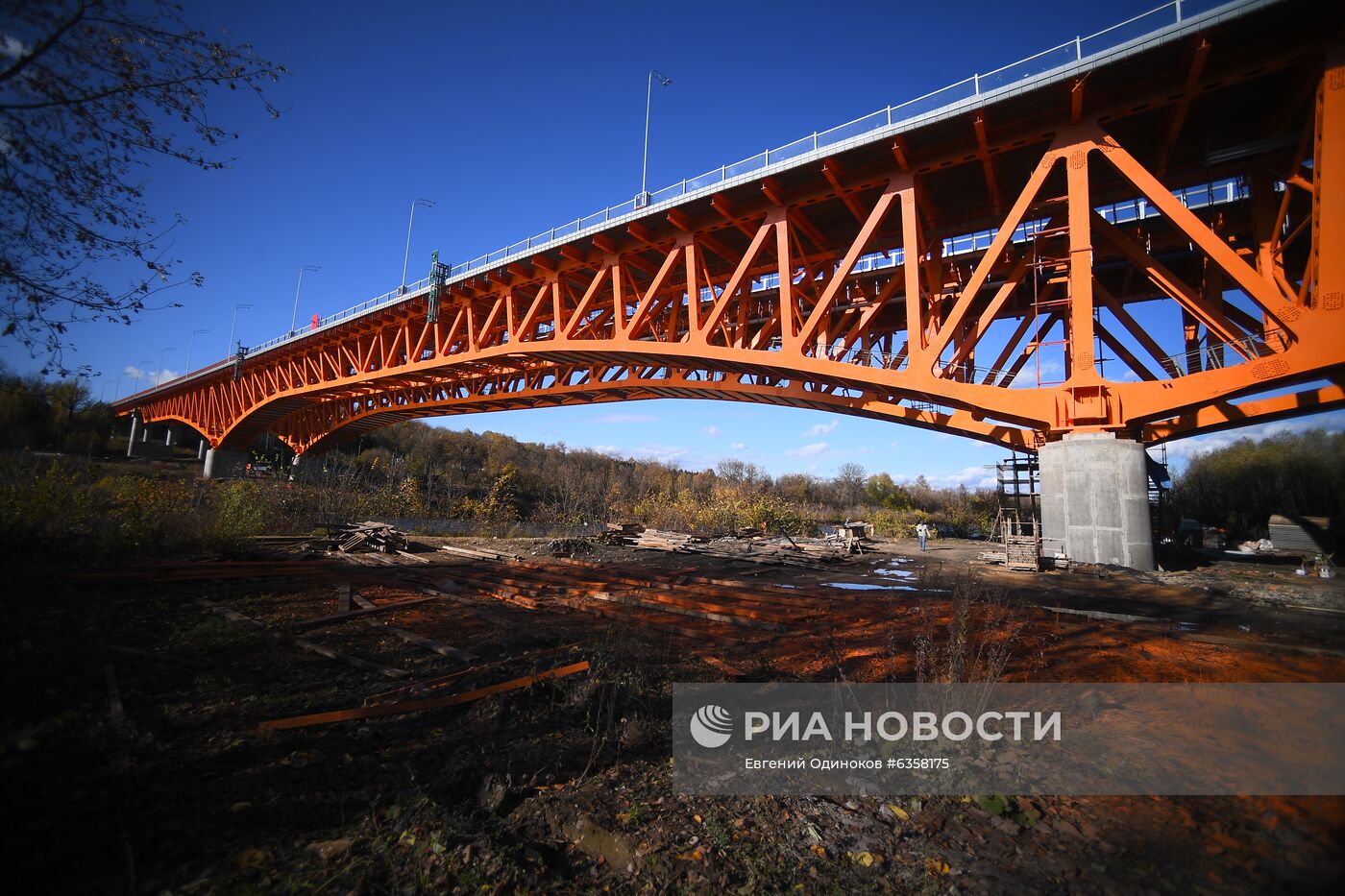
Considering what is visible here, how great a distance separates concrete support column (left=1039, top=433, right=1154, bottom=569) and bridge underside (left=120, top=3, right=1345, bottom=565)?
56 cm

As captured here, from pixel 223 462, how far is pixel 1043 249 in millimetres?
60961

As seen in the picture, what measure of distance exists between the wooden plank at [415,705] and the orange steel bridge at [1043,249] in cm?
1202

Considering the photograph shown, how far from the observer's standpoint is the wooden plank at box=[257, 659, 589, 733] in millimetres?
3721

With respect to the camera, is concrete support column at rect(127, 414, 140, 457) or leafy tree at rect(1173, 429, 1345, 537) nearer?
leafy tree at rect(1173, 429, 1345, 537)

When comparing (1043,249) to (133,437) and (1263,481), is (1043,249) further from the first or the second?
(133,437)

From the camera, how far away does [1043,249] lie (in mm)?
16328

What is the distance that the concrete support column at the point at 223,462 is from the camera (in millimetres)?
45500

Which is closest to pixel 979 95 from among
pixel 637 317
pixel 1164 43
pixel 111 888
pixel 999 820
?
pixel 1164 43

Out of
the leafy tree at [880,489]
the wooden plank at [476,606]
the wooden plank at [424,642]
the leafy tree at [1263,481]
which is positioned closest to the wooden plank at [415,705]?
the wooden plank at [424,642]

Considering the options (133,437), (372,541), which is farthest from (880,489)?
(133,437)

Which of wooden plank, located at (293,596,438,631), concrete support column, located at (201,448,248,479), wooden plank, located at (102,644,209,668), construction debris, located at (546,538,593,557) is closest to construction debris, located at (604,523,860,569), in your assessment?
construction debris, located at (546,538,593,557)

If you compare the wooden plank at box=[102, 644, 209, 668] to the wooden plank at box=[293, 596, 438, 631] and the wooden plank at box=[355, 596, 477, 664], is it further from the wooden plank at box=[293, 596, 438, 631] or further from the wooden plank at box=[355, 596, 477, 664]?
the wooden plank at box=[355, 596, 477, 664]

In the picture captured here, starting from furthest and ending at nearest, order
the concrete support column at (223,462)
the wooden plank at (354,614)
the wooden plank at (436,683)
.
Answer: the concrete support column at (223,462) → the wooden plank at (354,614) → the wooden plank at (436,683)

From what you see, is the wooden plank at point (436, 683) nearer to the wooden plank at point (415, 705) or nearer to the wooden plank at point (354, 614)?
the wooden plank at point (415, 705)
